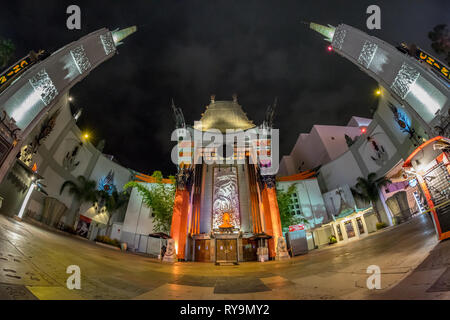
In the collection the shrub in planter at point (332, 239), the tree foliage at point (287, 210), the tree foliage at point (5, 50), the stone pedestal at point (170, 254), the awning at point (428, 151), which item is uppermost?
the tree foliage at point (5, 50)

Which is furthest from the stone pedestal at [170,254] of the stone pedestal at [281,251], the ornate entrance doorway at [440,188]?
the ornate entrance doorway at [440,188]

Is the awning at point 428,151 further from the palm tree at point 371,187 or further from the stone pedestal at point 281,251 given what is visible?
the palm tree at point 371,187

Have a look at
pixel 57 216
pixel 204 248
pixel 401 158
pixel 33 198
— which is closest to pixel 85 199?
pixel 57 216

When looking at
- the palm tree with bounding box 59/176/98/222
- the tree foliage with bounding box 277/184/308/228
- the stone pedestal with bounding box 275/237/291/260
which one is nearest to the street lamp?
the palm tree with bounding box 59/176/98/222

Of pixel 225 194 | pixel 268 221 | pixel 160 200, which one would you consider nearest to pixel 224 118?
pixel 225 194

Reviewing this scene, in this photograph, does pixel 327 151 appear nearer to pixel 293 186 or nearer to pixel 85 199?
pixel 293 186

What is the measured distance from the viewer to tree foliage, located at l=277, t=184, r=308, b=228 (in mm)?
22562

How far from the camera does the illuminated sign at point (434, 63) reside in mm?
11305

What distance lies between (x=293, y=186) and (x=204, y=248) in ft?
52.2

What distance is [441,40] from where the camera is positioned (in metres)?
15.4

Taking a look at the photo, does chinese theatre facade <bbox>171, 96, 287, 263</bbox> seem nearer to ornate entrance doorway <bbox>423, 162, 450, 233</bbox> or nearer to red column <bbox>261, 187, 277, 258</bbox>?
red column <bbox>261, 187, 277, 258</bbox>

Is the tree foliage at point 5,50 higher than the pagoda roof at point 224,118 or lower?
lower
